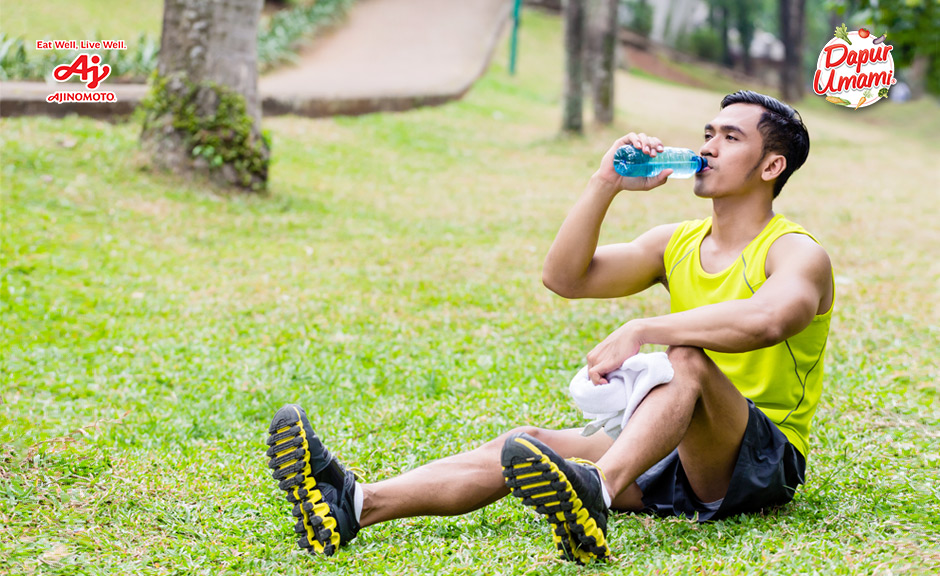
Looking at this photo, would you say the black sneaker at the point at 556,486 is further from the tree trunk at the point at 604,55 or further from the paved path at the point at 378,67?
the tree trunk at the point at 604,55

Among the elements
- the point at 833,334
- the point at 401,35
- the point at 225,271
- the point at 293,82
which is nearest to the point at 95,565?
the point at 225,271

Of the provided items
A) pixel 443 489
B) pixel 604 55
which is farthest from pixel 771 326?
pixel 604 55

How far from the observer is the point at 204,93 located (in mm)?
8305

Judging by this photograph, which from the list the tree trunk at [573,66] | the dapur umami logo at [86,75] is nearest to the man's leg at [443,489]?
the dapur umami logo at [86,75]

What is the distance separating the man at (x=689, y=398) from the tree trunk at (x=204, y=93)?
5.75 meters

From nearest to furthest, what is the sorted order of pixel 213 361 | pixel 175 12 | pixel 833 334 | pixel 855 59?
pixel 855 59 → pixel 213 361 → pixel 833 334 → pixel 175 12

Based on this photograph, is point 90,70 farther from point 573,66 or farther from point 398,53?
point 398,53

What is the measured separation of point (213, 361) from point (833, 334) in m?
3.78

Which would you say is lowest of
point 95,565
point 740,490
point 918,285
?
point 918,285

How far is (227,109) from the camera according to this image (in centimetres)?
837

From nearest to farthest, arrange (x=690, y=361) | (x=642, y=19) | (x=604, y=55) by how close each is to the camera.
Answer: (x=690, y=361) < (x=604, y=55) < (x=642, y=19)

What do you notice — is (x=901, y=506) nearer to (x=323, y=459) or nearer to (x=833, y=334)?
(x=323, y=459)

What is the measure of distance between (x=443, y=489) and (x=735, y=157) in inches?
Result: 58.7

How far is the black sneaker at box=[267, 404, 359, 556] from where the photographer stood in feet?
9.18
